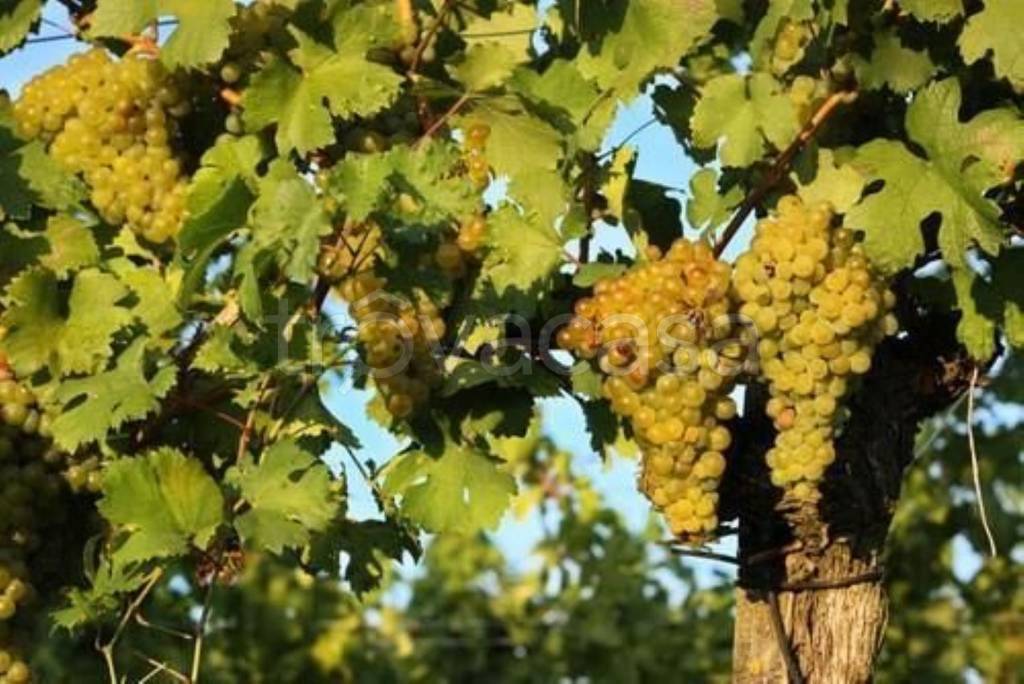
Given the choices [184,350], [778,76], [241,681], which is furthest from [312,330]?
[241,681]

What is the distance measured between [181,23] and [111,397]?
0.54 m

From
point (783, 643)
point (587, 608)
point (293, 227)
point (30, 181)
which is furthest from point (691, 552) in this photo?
point (587, 608)

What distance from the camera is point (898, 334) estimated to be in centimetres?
330

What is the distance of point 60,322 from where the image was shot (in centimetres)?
316

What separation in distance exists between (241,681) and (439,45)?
5440mm

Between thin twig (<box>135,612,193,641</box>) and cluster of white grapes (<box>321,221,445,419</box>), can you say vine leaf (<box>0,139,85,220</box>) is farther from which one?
thin twig (<box>135,612,193,641</box>)

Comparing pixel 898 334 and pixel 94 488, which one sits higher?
pixel 898 334

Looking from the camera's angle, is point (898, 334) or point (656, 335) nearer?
point (656, 335)

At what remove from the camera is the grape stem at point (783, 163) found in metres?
2.98

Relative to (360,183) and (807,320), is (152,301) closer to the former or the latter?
(360,183)

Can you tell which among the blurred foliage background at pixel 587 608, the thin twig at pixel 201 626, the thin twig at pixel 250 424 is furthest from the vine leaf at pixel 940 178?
the blurred foliage background at pixel 587 608

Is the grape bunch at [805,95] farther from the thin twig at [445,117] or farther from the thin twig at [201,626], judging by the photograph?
the thin twig at [201,626]

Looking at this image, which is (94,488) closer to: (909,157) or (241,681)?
(909,157)

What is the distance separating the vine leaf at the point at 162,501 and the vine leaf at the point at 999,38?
48.7 inches
